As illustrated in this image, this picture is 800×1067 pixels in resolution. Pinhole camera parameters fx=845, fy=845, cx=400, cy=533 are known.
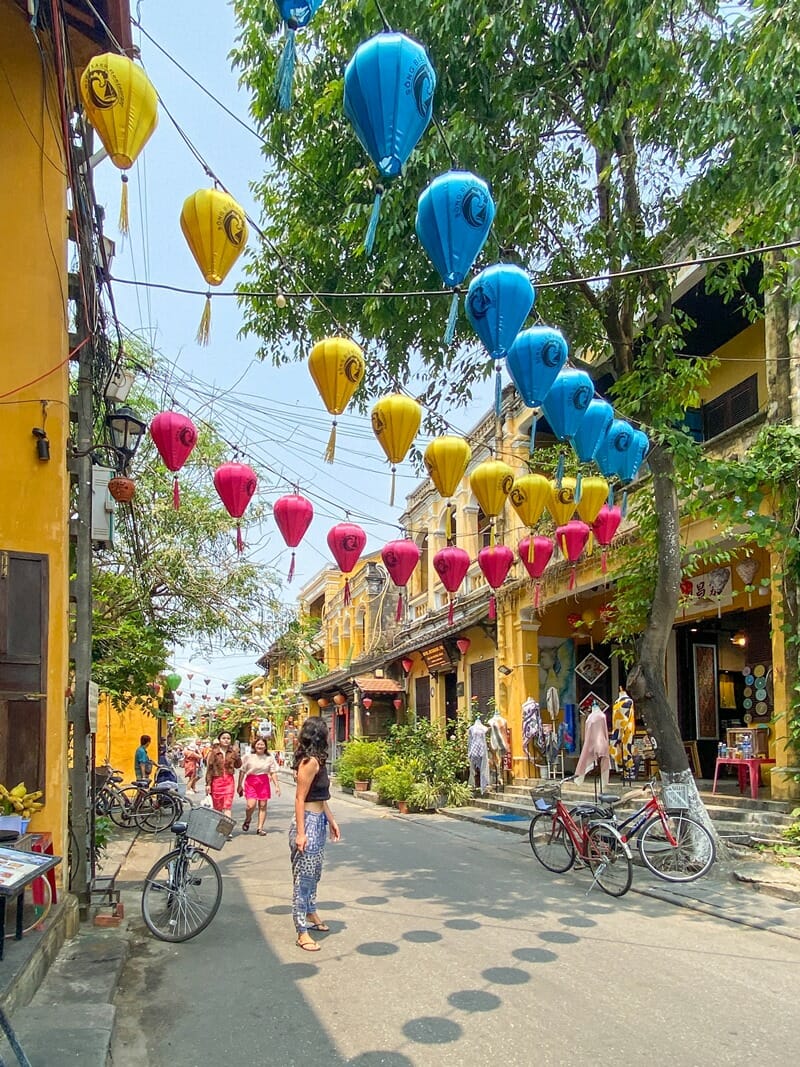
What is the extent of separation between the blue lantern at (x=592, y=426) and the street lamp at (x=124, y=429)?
14.7 ft

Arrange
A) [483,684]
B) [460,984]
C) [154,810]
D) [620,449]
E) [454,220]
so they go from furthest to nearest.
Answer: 1. [483,684]
2. [154,810]
3. [620,449]
4. [460,984]
5. [454,220]

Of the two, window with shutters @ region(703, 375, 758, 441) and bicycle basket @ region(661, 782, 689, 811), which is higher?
window with shutters @ region(703, 375, 758, 441)

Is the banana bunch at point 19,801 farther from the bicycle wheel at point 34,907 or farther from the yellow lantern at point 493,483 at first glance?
the yellow lantern at point 493,483

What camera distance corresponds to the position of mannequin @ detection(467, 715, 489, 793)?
17566 mm

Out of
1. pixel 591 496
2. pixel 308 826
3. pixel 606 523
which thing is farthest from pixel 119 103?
pixel 606 523

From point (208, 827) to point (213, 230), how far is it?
4.61 m

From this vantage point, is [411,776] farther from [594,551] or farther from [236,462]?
[236,462]

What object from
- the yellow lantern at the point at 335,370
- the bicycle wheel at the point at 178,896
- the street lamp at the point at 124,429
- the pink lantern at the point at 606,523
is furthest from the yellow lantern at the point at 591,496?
the bicycle wheel at the point at 178,896

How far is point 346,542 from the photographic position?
31.0 feet

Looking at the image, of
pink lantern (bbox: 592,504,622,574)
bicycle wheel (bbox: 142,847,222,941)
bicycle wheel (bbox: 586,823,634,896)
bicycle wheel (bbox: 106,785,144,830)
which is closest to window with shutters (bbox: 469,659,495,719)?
bicycle wheel (bbox: 106,785,144,830)

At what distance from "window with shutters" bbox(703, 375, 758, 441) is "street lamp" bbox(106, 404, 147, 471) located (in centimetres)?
872

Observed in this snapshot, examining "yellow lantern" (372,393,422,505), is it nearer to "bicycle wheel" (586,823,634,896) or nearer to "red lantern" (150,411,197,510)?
"red lantern" (150,411,197,510)

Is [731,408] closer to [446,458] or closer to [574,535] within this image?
[574,535]

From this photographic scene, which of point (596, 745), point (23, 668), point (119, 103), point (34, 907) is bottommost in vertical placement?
point (34, 907)
